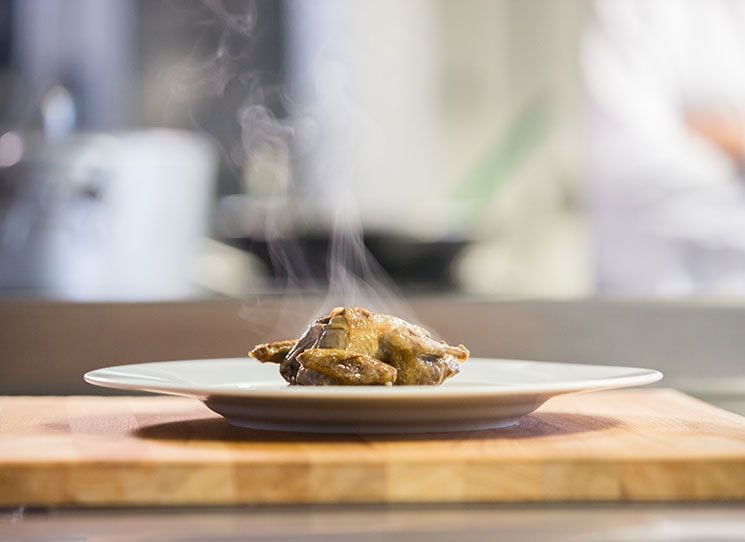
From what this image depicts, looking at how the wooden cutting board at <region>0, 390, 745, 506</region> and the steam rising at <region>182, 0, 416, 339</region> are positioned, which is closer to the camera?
the wooden cutting board at <region>0, 390, 745, 506</region>

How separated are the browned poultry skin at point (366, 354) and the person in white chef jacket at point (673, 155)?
14.3 ft

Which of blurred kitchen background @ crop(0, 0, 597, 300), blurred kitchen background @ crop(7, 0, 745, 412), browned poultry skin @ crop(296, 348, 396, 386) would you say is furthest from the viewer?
blurred kitchen background @ crop(0, 0, 597, 300)

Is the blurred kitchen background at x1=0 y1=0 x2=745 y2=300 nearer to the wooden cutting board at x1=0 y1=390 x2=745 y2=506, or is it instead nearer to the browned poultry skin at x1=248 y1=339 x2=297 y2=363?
the browned poultry skin at x1=248 y1=339 x2=297 y2=363

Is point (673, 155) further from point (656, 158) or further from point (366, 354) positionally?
point (366, 354)

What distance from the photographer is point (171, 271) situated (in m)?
4.05

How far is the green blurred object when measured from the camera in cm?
573

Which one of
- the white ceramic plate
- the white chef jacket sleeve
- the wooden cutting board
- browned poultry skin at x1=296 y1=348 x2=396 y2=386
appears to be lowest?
the wooden cutting board

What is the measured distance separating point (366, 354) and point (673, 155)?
14.8 feet

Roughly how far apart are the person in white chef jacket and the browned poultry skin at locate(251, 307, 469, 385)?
436cm

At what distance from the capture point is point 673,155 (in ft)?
16.9

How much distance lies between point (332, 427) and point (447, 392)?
0.11m

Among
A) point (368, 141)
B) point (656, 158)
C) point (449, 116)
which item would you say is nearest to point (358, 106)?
point (368, 141)

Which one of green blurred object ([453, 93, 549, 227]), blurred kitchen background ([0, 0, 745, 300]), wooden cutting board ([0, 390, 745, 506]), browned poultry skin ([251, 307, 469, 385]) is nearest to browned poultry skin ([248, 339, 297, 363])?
browned poultry skin ([251, 307, 469, 385])

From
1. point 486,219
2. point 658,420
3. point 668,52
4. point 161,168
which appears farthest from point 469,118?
point 658,420
